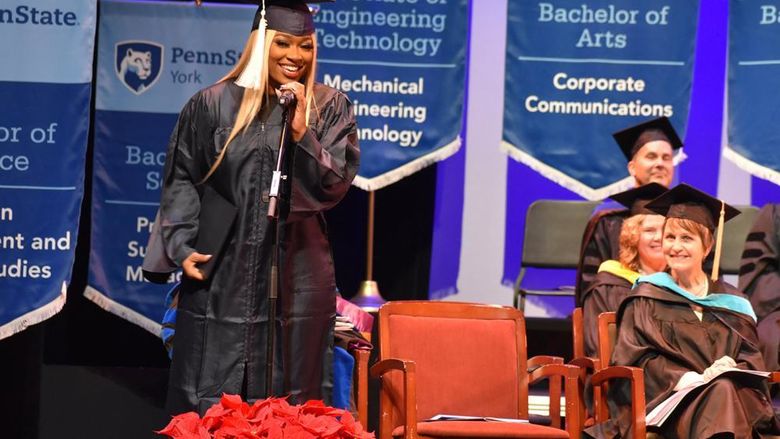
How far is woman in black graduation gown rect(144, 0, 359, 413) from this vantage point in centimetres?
477

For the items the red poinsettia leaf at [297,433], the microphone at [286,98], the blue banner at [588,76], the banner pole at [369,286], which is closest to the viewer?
the red poinsettia leaf at [297,433]

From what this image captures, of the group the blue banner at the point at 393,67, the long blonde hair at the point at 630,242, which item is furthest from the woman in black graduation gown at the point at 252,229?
the blue banner at the point at 393,67

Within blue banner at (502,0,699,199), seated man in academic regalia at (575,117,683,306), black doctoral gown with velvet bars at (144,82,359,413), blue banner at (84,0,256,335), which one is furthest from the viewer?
blue banner at (502,0,699,199)

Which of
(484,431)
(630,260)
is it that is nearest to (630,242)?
(630,260)

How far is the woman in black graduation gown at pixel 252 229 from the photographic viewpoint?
477cm

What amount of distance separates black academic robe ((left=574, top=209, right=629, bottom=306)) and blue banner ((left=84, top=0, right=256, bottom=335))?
7.03 feet

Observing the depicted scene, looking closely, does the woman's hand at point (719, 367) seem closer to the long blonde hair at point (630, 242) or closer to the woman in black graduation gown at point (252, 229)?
the long blonde hair at point (630, 242)

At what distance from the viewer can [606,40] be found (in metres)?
7.36

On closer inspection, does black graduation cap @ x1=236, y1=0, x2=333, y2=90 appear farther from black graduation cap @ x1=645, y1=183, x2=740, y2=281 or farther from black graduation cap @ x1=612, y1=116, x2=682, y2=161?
black graduation cap @ x1=612, y1=116, x2=682, y2=161

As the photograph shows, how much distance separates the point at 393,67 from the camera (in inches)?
284

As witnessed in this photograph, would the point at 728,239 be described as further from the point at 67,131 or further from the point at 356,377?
the point at 67,131

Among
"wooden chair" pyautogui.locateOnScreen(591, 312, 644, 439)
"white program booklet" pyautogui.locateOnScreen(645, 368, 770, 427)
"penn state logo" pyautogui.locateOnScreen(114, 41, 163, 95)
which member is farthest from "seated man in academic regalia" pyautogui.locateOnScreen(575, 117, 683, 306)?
"penn state logo" pyautogui.locateOnScreen(114, 41, 163, 95)

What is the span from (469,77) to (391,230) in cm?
124

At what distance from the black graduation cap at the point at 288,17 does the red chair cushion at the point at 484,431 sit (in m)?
1.65
